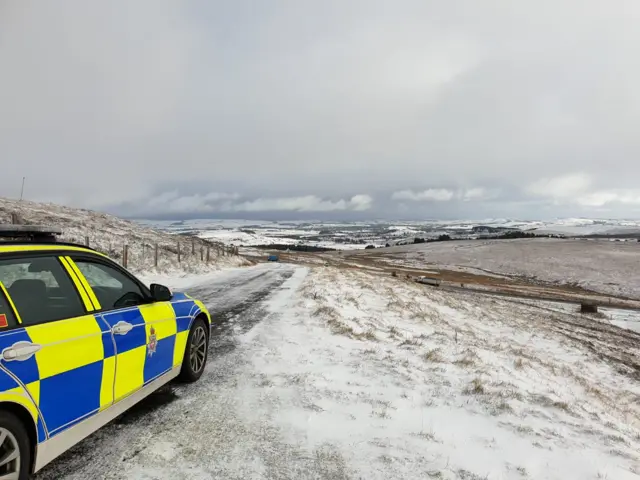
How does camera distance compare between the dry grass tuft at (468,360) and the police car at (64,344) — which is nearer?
the police car at (64,344)

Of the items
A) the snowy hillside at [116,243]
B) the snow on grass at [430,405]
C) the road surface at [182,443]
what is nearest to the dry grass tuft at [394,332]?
the snow on grass at [430,405]

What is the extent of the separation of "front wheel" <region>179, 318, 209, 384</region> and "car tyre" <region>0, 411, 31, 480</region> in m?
2.44

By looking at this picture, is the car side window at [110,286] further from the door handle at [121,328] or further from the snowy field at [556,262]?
the snowy field at [556,262]

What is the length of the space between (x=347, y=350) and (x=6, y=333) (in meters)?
5.53

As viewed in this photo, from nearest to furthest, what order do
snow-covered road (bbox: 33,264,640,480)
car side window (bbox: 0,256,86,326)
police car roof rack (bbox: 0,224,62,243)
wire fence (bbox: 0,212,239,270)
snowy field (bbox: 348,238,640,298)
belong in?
car side window (bbox: 0,256,86,326)
police car roof rack (bbox: 0,224,62,243)
snow-covered road (bbox: 33,264,640,480)
wire fence (bbox: 0,212,239,270)
snowy field (bbox: 348,238,640,298)

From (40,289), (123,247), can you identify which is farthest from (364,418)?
(123,247)

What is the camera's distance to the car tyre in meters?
2.44

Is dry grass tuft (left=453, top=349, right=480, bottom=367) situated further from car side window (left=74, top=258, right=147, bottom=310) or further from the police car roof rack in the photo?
the police car roof rack

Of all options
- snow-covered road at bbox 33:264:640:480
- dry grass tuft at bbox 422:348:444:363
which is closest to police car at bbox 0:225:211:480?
snow-covered road at bbox 33:264:640:480

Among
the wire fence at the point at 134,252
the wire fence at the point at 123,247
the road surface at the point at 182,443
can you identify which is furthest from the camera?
the wire fence at the point at 123,247

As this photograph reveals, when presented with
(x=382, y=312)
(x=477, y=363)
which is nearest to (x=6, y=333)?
(x=477, y=363)

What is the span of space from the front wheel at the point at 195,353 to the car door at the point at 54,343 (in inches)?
64.3

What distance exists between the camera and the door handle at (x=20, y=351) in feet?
8.04

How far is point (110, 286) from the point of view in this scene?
13.8 ft
